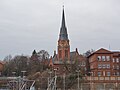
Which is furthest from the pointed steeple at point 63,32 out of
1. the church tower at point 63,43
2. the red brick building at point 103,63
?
the red brick building at point 103,63

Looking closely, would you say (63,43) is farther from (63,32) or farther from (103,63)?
(103,63)

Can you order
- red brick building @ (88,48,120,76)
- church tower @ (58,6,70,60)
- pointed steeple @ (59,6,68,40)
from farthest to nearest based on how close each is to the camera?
pointed steeple @ (59,6,68,40)
church tower @ (58,6,70,60)
red brick building @ (88,48,120,76)

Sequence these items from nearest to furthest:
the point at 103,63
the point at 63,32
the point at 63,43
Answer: the point at 103,63, the point at 63,43, the point at 63,32

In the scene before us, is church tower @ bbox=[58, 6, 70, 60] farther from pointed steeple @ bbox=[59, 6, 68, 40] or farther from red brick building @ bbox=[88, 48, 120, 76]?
red brick building @ bbox=[88, 48, 120, 76]

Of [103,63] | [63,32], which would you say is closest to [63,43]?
[63,32]

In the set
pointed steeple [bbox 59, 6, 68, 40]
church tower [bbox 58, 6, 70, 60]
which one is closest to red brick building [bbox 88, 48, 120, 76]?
church tower [bbox 58, 6, 70, 60]

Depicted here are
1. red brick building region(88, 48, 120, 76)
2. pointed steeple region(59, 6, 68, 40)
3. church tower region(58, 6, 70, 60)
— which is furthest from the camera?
pointed steeple region(59, 6, 68, 40)

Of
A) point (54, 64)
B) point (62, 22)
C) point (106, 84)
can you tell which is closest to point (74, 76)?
point (106, 84)

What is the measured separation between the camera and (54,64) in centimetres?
10519

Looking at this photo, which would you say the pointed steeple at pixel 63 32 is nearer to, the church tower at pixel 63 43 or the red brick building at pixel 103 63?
the church tower at pixel 63 43

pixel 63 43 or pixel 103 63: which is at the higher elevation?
pixel 63 43

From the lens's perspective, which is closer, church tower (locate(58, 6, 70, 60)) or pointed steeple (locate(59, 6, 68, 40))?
church tower (locate(58, 6, 70, 60))

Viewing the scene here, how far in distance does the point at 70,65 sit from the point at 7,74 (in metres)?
26.7

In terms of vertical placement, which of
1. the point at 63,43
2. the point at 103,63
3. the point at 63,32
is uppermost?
the point at 63,32
